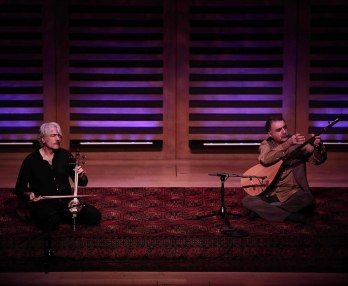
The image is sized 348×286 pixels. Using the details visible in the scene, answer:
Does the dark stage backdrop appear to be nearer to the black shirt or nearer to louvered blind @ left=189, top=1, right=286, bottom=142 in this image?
louvered blind @ left=189, top=1, right=286, bottom=142

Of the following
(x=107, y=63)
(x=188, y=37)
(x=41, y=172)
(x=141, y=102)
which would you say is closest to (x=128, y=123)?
(x=141, y=102)

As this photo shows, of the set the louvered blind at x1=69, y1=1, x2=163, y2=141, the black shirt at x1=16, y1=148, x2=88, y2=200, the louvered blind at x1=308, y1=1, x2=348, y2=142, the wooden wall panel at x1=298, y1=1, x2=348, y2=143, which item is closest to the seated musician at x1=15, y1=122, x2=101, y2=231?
the black shirt at x1=16, y1=148, x2=88, y2=200

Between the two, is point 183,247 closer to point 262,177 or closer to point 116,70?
point 262,177

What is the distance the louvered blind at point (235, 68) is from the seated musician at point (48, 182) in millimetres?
4076

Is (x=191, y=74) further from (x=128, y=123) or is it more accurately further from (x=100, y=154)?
(x=100, y=154)

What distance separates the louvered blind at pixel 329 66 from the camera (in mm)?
8398

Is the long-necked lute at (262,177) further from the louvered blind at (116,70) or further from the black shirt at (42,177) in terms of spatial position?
the louvered blind at (116,70)

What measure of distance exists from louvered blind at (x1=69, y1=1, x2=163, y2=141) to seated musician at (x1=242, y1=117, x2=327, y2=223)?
12.5 ft

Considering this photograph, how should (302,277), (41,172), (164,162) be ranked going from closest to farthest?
(302,277) → (41,172) → (164,162)

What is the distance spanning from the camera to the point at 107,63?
861 centimetres

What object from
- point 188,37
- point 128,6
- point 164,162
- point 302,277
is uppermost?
point 128,6

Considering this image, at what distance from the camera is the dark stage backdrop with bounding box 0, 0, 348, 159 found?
8.42 metres

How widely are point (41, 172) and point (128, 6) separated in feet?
15.0

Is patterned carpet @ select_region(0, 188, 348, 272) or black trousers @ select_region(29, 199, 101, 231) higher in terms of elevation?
black trousers @ select_region(29, 199, 101, 231)
